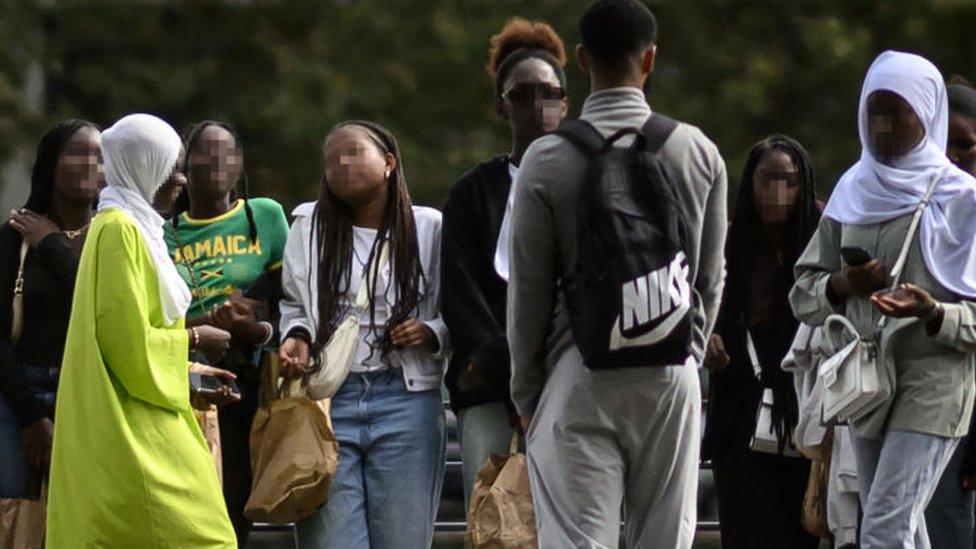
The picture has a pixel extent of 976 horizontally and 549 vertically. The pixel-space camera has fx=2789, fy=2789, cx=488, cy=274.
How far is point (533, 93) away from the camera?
9.32 meters

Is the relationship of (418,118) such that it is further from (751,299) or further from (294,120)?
(751,299)

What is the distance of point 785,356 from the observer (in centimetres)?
978

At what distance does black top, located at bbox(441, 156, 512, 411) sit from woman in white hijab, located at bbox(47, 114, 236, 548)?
3.43ft

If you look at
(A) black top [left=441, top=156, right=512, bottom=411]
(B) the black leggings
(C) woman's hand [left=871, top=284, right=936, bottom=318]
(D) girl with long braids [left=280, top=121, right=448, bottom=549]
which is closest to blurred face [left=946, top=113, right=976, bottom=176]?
(C) woman's hand [left=871, top=284, right=936, bottom=318]

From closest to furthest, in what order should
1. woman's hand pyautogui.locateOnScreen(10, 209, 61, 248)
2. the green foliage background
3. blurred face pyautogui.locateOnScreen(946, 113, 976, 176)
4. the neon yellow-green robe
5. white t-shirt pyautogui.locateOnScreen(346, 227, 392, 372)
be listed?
the neon yellow-green robe, white t-shirt pyautogui.locateOnScreen(346, 227, 392, 372), woman's hand pyautogui.locateOnScreen(10, 209, 61, 248), blurred face pyautogui.locateOnScreen(946, 113, 976, 176), the green foliage background

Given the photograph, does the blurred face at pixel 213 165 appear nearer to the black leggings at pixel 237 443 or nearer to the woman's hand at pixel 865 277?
the black leggings at pixel 237 443

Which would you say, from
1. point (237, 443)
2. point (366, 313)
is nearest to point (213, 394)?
point (366, 313)

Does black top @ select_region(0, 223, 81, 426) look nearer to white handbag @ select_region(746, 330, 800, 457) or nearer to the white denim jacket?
the white denim jacket

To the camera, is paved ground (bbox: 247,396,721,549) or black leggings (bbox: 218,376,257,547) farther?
paved ground (bbox: 247,396,721,549)

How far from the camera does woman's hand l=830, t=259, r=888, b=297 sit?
9.09m

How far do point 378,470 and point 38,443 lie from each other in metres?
1.18

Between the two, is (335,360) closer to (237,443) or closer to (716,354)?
(237,443)

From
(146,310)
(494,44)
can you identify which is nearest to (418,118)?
(494,44)

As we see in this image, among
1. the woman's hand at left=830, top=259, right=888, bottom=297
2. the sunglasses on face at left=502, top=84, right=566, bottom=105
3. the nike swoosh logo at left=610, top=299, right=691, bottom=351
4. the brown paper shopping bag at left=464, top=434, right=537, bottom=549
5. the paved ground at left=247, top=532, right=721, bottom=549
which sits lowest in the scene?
the paved ground at left=247, top=532, right=721, bottom=549
